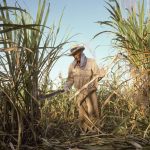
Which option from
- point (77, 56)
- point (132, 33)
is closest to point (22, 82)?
point (132, 33)

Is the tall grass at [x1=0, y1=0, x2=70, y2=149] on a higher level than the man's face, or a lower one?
lower

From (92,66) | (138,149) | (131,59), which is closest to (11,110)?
(138,149)

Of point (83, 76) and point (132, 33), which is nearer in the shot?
point (132, 33)

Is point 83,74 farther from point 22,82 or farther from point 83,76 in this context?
point 22,82

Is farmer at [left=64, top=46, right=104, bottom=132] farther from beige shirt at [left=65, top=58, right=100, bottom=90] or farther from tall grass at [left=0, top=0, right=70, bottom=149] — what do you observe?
tall grass at [left=0, top=0, right=70, bottom=149]

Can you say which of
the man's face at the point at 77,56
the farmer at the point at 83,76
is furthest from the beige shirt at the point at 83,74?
the man's face at the point at 77,56

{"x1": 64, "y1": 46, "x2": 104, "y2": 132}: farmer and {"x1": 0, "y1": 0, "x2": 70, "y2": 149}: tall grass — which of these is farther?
{"x1": 64, "y1": 46, "x2": 104, "y2": 132}: farmer

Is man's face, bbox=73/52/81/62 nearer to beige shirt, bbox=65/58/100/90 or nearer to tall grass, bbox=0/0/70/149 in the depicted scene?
beige shirt, bbox=65/58/100/90

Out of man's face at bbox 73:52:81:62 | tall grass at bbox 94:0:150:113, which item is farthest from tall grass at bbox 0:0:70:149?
man's face at bbox 73:52:81:62

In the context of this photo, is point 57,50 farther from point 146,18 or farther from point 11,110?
point 146,18

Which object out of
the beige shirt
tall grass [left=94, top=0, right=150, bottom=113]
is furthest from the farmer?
tall grass [left=94, top=0, right=150, bottom=113]

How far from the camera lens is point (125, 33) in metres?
3.84

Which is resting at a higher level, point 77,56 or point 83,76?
point 77,56

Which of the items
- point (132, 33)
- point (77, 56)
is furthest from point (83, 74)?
point (132, 33)
